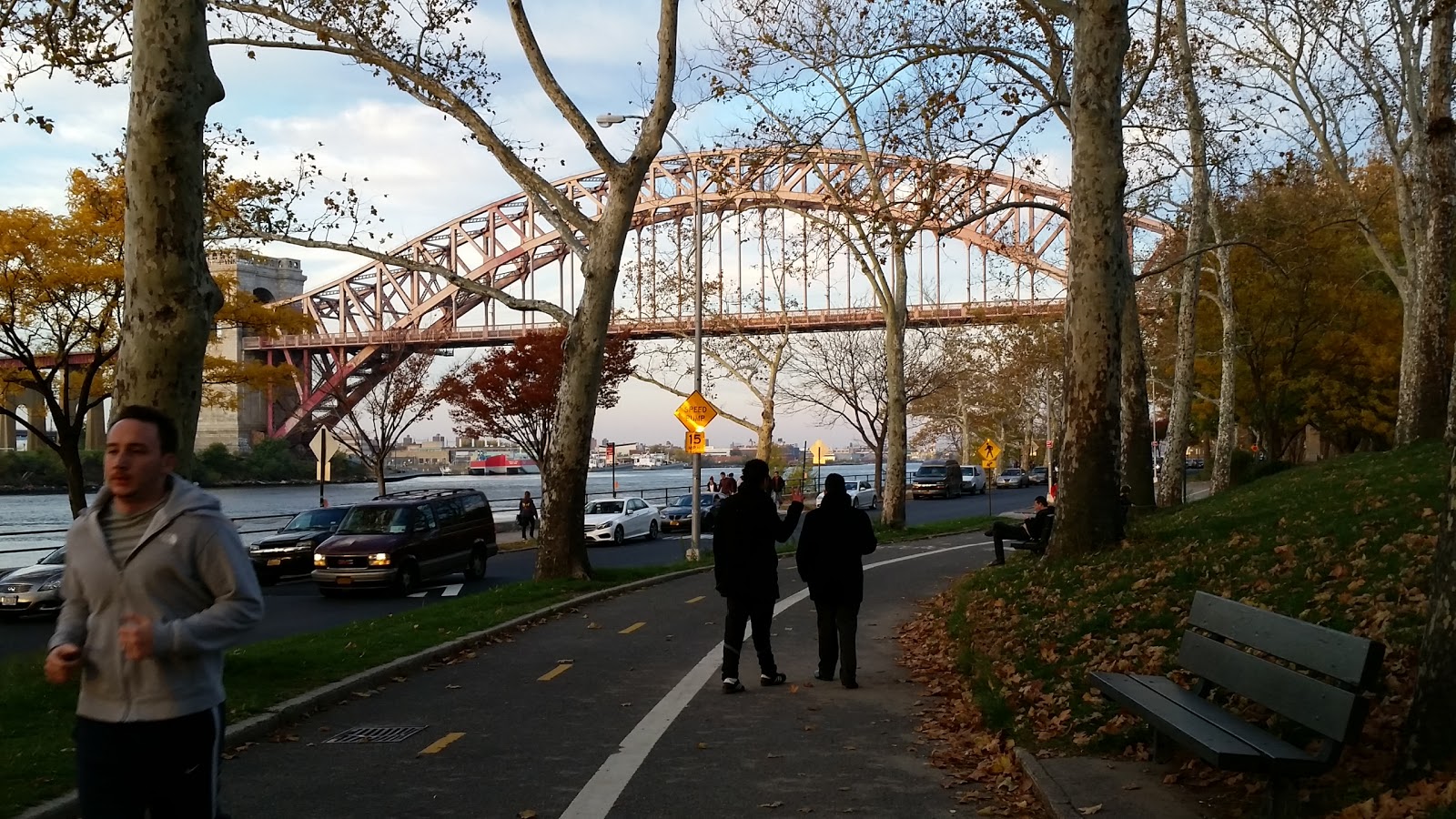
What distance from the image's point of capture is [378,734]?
7.79m

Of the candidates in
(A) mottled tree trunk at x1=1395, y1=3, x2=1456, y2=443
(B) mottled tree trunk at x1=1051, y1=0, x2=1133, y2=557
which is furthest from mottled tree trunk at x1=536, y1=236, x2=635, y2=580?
(A) mottled tree trunk at x1=1395, y1=3, x2=1456, y2=443

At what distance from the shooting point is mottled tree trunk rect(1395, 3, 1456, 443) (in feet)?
65.4

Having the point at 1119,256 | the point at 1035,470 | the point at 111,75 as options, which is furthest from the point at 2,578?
the point at 1035,470

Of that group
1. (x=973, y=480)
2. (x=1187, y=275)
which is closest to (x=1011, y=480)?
(x=973, y=480)

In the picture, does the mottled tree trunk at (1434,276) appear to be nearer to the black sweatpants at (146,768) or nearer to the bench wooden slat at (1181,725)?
Result: the bench wooden slat at (1181,725)

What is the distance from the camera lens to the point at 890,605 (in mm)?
15953

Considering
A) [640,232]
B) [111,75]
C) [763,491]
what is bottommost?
[763,491]

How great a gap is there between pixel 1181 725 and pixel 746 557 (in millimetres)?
4313

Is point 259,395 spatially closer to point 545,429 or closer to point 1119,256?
point 545,429

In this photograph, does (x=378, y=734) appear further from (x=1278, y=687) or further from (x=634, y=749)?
(x=1278, y=687)

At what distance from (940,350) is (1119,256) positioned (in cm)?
4200

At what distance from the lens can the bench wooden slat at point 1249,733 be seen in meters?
4.76

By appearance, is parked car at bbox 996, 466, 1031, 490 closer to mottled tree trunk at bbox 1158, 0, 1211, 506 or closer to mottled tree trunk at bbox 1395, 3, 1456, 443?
mottled tree trunk at bbox 1158, 0, 1211, 506

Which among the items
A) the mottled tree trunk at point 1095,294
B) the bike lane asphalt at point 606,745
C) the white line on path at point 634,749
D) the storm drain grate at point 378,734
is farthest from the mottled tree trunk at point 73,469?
the mottled tree trunk at point 1095,294
